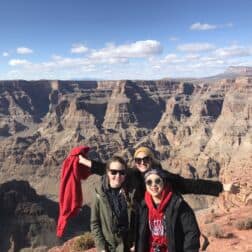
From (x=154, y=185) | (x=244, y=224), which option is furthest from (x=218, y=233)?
(x=154, y=185)

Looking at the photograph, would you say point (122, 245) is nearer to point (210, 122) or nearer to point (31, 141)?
point (31, 141)

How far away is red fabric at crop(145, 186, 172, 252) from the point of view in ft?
19.9

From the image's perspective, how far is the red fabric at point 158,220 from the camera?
6062 mm

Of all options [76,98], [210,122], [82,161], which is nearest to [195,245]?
[82,161]

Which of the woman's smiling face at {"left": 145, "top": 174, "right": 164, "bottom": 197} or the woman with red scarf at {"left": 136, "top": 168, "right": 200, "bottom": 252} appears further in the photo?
the woman's smiling face at {"left": 145, "top": 174, "right": 164, "bottom": 197}

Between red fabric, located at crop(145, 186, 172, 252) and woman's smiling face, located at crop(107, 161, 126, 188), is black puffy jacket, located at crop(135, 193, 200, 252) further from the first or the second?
woman's smiling face, located at crop(107, 161, 126, 188)

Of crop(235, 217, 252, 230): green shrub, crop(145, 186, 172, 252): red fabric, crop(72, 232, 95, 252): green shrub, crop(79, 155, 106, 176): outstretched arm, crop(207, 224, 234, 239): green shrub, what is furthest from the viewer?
crop(72, 232, 95, 252): green shrub

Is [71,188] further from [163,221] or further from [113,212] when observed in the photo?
[163,221]

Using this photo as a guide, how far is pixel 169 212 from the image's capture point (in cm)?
598

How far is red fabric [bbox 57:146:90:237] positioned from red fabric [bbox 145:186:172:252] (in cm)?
231

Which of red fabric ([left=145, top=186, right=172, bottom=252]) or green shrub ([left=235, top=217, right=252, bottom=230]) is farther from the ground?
red fabric ([left=145, top=186, right=172, bottom=252])

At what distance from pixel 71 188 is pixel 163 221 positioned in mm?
2697

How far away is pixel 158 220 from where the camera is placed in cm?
611

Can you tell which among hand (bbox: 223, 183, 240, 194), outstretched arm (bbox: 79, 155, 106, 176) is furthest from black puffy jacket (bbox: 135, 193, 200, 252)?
outstretched arm (bbox: 79, 155, 106, 176)
